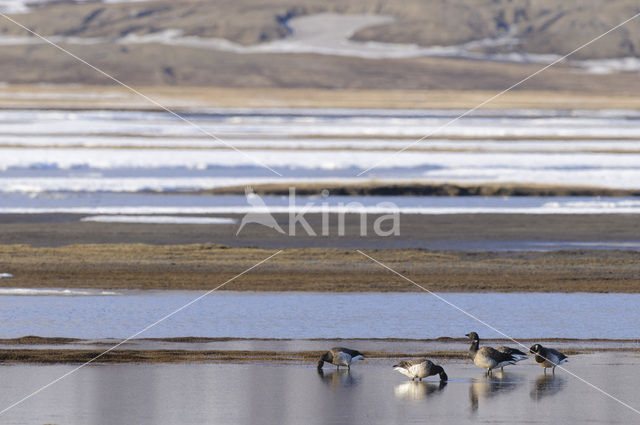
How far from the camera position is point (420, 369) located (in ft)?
27.4

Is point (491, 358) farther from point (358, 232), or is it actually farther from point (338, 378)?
point (358, 232)

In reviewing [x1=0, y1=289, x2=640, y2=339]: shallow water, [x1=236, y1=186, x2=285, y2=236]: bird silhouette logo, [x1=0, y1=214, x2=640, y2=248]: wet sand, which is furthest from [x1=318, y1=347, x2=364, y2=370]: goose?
[x1=236, y1=186, x2=285, y2=236]: bird silhouette logo

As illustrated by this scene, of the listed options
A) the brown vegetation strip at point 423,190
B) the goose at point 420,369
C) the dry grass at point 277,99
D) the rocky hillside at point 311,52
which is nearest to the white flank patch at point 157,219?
the brown vegetation strip at point 423,190

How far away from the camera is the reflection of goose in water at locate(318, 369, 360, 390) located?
8.35 m

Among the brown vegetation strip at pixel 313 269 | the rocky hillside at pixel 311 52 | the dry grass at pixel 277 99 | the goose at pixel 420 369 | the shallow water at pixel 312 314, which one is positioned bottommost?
the goose at pixel 420 369

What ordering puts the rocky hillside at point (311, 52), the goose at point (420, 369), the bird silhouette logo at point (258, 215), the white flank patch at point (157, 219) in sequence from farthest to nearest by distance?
1. the rocky hillside at point (311, 52)
2. the white flank patch at point (157, 219)
3. the bird silhouette logo at point (258, 215)
4. the goose at point (420, 369)

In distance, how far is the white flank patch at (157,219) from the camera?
17.5 m

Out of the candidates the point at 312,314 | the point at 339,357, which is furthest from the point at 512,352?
the point at 312,314

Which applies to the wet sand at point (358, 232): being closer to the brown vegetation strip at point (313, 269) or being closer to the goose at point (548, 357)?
the brown vegetation strip at point (313, 269)

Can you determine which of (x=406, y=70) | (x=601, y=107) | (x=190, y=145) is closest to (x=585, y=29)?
(x=406, y=70)

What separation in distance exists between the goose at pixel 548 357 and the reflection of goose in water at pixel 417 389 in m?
0.76

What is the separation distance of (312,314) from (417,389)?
291 centimetres

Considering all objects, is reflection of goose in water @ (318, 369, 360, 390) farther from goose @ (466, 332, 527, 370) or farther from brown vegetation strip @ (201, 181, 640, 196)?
brown vegetation strip @ (201, 181, 640, 196)

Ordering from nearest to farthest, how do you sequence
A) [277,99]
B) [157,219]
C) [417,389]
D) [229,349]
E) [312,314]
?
[417,389]
[229,349]
[312,314]
[157,219]
[277,99]
